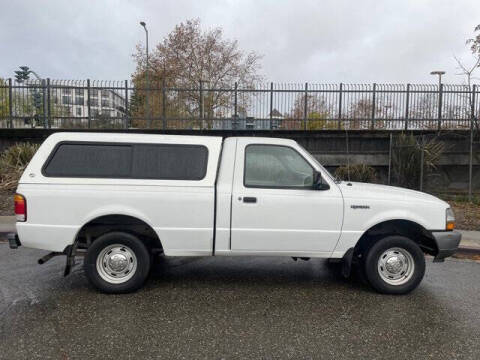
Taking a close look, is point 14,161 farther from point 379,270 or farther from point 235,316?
point 379,270

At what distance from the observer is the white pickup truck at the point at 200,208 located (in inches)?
177

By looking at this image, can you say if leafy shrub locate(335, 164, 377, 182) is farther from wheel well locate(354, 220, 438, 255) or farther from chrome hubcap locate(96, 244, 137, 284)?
chrome hubcap locate(96, 244, 137, 284)

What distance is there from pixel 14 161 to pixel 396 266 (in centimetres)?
1141

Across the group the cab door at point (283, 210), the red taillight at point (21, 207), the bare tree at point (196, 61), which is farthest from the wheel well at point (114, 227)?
the bare tree at point (196, 61)

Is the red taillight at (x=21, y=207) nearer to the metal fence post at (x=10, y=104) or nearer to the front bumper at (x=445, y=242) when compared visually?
the front bumper at (x=445, y=242)

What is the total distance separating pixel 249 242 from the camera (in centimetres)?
458

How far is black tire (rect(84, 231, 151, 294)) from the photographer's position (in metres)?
4.54

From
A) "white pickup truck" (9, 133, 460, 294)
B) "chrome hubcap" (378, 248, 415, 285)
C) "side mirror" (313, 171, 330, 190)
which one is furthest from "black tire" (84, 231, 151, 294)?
"chrome hubcap" (378, 248, 415, 285)

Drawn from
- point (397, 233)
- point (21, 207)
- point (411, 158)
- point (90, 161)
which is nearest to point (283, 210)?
point (397, 233)

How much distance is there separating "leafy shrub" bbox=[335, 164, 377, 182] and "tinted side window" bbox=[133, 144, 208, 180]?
795 centimetres

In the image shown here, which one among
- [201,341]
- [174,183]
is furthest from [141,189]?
[201,341]

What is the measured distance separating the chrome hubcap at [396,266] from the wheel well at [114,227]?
2773 millimetres

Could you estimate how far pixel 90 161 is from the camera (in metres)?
4.63

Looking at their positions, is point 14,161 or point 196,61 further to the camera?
point 196,61
